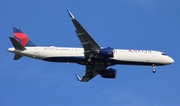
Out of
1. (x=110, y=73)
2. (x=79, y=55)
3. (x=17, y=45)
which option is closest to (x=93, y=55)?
(x=79, y=55)

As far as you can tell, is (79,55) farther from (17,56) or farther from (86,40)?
(17,56)

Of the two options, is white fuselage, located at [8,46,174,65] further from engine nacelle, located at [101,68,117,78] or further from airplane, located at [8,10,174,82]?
engine nacelle, located at [101,68,117,78]

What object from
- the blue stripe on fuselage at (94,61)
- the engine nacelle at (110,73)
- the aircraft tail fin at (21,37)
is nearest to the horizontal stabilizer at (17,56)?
the aircraft tail fin at (21,37)

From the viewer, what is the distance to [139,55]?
81.8 meters

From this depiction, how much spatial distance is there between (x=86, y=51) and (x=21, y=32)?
1616cm

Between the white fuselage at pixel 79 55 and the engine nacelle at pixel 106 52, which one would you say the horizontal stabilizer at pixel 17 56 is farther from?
the engine nacelle at pixel 106 52

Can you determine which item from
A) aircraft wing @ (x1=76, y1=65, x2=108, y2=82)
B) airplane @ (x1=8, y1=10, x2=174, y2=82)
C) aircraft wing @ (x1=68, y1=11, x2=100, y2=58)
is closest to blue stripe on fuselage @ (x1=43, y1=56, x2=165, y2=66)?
airplane @ (x1=8, y1=10, x2=174, y2=82)

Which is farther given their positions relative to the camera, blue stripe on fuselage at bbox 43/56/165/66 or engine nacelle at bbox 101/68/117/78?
engine nacelle at bbox 101/68/117/78

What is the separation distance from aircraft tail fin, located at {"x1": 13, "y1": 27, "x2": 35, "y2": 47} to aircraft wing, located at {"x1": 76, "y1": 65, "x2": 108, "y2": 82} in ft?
42.6

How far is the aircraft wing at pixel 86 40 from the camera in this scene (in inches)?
2884

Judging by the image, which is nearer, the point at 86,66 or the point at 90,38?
the point at 90,38

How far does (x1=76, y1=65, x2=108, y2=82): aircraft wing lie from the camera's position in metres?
86.7

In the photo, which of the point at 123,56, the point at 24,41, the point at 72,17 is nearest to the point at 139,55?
the point at 123,56

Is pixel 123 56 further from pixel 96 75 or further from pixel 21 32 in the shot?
pixel 21 32
